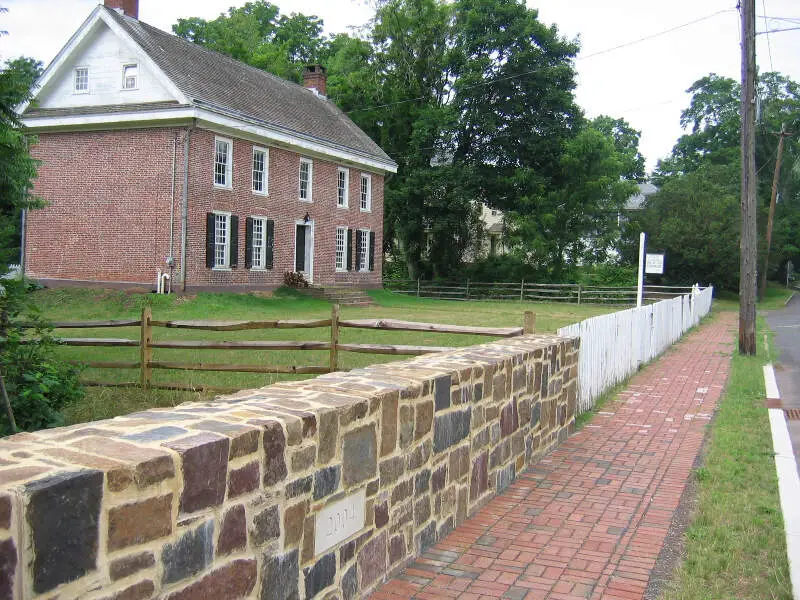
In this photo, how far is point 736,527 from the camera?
511cm

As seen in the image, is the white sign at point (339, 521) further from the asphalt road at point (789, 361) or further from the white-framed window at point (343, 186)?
the white-framed window at point (343, 186)

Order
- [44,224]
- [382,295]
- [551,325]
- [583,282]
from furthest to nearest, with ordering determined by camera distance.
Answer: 1. [583,282]
2. [382,295]
3. [44,224]
4. [551,325]

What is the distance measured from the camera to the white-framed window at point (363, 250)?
105 feet

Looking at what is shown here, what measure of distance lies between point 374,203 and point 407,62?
1002 cm

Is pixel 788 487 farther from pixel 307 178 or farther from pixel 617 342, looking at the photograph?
pixel 307 178

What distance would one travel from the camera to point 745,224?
631 inches

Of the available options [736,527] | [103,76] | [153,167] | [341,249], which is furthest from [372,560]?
[341,249]

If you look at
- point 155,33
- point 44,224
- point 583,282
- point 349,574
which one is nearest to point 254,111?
point 155,33

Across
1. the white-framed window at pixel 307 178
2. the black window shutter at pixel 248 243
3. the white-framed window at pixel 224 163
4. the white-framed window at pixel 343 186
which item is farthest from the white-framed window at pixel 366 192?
the white-framed window at pixel 224 163

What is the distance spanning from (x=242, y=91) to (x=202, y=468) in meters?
25.4

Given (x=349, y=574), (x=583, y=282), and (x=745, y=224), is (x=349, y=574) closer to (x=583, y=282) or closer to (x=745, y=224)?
(x=745, y=224)

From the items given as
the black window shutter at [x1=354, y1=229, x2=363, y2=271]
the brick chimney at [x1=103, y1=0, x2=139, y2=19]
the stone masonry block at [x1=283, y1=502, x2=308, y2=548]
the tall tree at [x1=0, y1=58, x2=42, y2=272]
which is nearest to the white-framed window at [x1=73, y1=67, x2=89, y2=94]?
the brick chimney at [x1=103, y1=0, x2=139, y2=19]

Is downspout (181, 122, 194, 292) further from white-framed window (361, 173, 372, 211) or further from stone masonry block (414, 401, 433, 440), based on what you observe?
stone masonry block (414, 401, 433, 440)

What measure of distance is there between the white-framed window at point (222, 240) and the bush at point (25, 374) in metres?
17.1
